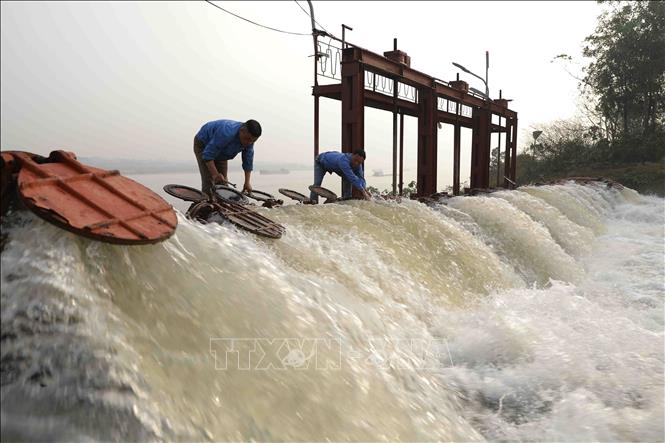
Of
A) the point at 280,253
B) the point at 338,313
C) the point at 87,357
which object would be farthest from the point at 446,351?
the point at 87,357

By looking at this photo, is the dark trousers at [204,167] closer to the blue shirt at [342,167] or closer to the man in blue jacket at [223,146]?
the man in blue jacket at [223,146]

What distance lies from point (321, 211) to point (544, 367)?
2.91m

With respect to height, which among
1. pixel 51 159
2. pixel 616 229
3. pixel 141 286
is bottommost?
pixel 616 229

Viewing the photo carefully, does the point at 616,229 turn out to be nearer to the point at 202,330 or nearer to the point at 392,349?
the point at 392,349

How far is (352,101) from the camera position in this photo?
923 cm

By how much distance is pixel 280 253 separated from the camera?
386cm

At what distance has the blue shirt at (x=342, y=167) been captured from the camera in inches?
291

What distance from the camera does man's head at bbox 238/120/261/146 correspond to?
5.71 meters

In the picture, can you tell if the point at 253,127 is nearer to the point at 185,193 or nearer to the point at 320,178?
the point at 185,193

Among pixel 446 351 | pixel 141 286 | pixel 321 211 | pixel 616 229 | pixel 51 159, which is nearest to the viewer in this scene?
pixel 141 286

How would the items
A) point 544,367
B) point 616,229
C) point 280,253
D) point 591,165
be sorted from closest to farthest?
1. point 544,367
2. point 280,253
3. point 616,229
4. point 591,165

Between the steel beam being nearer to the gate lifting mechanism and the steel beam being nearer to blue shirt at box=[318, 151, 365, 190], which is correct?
blue shirt at box=[318, 151, 365, 190]

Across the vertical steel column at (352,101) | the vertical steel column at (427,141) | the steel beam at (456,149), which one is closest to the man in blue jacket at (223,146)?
the vertical steel column at (352,101)

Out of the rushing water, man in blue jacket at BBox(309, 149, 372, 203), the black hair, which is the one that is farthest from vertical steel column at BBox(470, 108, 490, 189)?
the black hair
